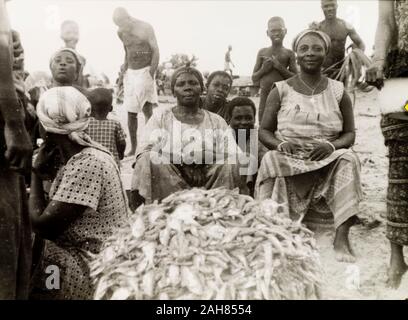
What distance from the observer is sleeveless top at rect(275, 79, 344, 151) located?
12.1 feet

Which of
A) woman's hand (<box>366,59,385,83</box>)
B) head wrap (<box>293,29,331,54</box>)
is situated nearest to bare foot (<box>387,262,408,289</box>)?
woman's hand (<box>366,59,385,83</box>)

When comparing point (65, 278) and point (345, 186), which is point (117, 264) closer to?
point (65, 278)

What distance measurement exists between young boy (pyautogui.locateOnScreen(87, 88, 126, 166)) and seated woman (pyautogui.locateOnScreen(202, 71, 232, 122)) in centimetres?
77

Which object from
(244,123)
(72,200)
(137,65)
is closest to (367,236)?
(244,123)

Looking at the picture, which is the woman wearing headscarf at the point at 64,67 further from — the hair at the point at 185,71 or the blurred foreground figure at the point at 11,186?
the blurred foreground figure at the point at 11,186

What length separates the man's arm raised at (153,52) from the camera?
3.75 m

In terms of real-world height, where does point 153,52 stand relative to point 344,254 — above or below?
above

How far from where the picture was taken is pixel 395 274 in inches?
124

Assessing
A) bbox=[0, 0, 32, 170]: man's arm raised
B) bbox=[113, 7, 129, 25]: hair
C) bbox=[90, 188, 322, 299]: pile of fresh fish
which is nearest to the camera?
bbox=[90, 188, 322, 299]: pile of fresh fish

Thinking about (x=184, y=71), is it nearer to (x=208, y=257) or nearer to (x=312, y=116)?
(x=312, y=116)

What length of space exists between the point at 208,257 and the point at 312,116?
162 centimetres

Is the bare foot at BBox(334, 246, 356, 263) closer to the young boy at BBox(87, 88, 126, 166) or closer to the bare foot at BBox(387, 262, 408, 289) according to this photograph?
the bare foot at BBox(387, 262, 408, 289)

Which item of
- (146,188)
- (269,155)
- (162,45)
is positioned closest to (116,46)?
(162,45)

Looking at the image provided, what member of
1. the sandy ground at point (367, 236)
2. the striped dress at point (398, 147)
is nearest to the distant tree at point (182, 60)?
the sandy ground at point (367, 236)
